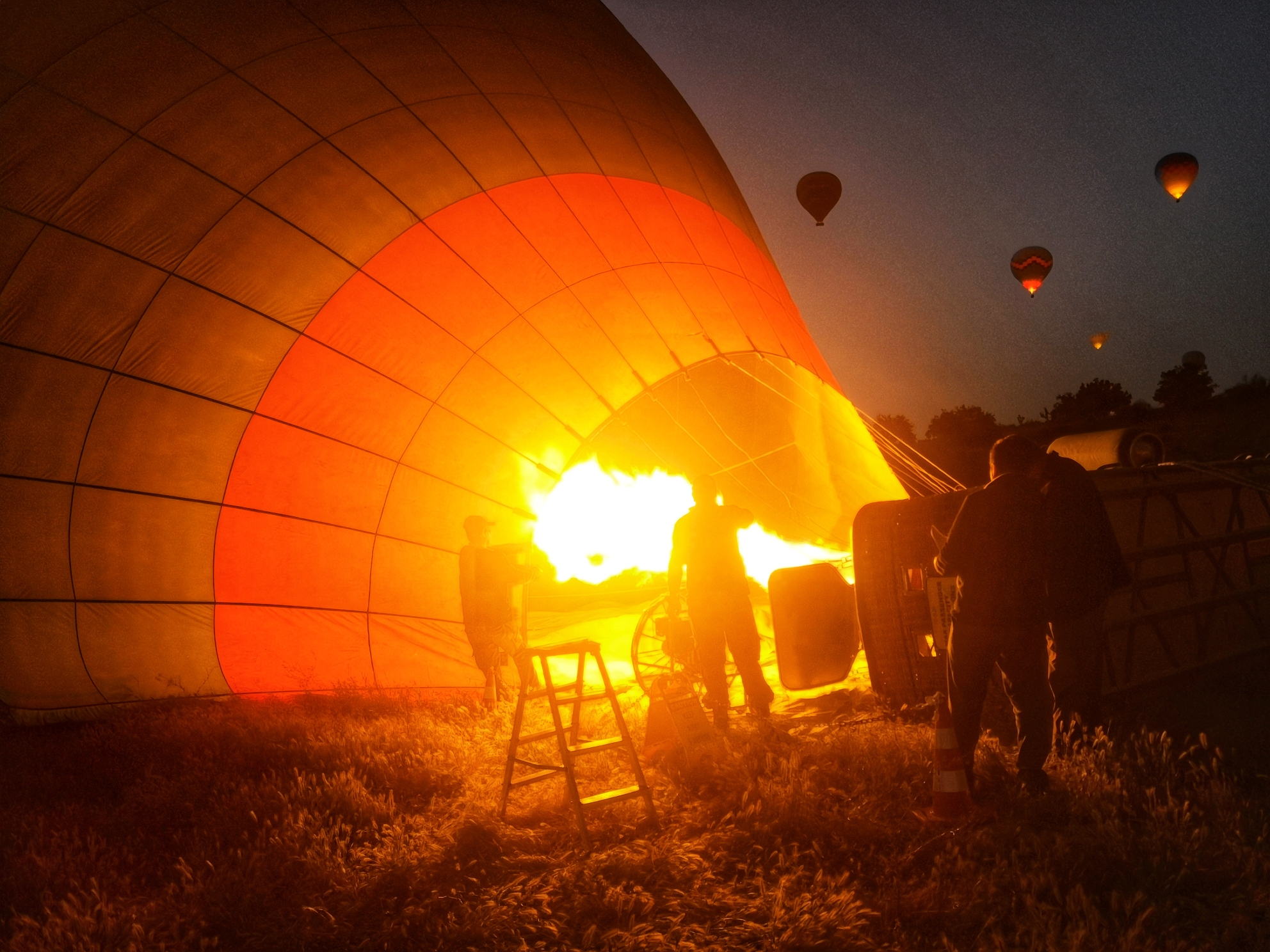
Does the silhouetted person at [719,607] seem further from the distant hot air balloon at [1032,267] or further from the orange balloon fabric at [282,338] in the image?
the distant hot air balloon at [1032,267]

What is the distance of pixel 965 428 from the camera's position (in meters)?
46.6

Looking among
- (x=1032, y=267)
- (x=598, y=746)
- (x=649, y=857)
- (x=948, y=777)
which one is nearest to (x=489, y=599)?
(x=598, y=746)

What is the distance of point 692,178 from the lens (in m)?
9.06

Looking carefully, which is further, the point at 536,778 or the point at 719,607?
the point at 719,607

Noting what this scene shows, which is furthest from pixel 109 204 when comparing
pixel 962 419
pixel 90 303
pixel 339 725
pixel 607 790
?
pixel 962 419

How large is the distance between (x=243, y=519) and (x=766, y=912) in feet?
16.2

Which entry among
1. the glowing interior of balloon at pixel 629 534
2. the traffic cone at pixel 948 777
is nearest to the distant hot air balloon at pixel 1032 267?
the glowing interior of balloon at pixel 629 534

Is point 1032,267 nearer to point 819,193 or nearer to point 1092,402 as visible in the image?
point 819,193

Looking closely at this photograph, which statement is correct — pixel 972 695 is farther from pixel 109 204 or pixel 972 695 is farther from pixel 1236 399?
pixel 1236 399

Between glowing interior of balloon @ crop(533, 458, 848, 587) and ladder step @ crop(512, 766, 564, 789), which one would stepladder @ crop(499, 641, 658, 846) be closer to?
ladder step @ crop(512, 766, 564, 789)

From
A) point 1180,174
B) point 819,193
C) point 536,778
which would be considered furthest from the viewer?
point 1180,174

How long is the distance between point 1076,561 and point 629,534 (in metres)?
5.15

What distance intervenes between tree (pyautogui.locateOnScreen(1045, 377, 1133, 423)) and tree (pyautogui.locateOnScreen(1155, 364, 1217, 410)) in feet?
6.02

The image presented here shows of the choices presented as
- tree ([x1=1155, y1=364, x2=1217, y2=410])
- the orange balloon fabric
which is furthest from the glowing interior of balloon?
tree ([x1=1155, y1=364, x2=1217, y2=410])
